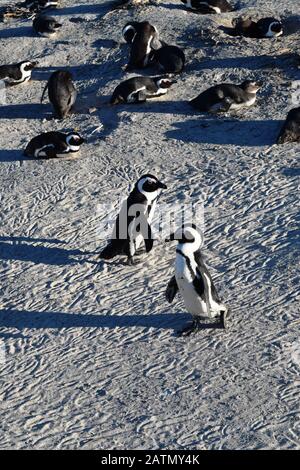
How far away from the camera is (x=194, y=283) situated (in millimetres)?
6188

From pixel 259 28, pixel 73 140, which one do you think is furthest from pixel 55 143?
pixel 259 28

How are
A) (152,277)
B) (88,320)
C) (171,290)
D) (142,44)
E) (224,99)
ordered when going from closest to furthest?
(171,290) < (88,320) < (152,277) < (224,99) < (142,44)

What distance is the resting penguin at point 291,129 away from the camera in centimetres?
870

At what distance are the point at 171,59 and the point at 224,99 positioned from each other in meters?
1.23

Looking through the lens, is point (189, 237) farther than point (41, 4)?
No

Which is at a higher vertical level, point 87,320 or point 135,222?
point 135,222

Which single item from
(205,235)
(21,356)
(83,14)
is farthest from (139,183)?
(83,14)

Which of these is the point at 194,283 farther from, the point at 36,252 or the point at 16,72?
the point at 16,72

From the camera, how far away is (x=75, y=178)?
864cm

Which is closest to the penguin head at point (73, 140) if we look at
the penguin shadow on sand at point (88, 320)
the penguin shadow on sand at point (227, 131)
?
the penguin shadow on sand at point (227, 131)

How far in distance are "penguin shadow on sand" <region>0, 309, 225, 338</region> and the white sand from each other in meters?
0.01

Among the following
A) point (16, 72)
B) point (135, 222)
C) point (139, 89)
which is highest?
point (135, 222)

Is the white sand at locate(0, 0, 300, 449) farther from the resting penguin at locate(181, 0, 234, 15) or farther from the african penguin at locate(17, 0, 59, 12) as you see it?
the african penguin at locate(17, 0, 59, 12)

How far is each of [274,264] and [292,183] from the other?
132cm
